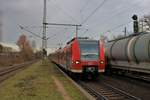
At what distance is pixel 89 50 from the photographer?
24.4 metres

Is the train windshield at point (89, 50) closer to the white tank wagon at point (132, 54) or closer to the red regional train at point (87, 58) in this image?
the red regional train at point (87, 58)

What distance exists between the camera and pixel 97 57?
24.2m

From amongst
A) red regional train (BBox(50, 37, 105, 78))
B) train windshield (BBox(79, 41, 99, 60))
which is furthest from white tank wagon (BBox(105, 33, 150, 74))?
train windshield (BBox(79, 41, 99, 60))

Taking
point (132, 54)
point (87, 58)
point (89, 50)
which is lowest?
point (87, 58)

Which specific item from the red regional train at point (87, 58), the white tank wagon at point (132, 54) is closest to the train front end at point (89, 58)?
the red regional train at point (87, 58)

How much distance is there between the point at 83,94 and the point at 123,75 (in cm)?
1417

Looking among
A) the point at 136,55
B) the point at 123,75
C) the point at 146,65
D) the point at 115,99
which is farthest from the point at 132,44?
the point at 115,99

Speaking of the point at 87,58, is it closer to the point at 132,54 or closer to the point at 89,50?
the point at 89,50

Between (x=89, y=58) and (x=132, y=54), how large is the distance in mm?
3172

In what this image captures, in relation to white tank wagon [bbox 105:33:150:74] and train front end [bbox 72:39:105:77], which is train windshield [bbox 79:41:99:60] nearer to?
train front end [bbox 72:39:105:77]

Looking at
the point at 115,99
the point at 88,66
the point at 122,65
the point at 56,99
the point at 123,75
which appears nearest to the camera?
the point at 56,99

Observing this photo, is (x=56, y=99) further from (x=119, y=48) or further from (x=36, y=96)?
(x=119, y=48)

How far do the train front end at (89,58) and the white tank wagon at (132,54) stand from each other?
1872 mm

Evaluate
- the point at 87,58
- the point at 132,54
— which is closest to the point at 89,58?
the point at 87,58
